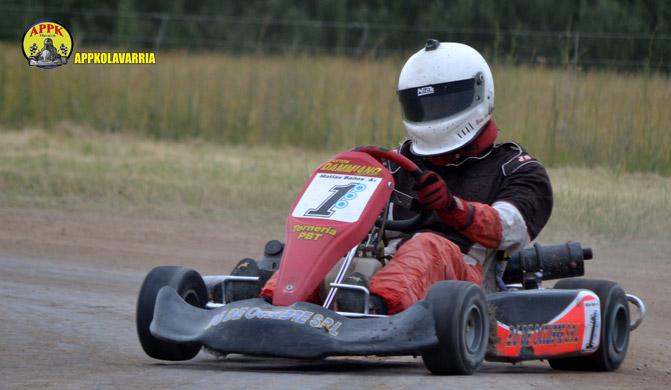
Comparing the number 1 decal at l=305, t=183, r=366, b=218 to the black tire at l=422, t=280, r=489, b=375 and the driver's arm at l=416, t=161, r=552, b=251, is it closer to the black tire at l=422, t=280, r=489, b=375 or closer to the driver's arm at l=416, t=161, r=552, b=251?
the driver's arm at l=416, t=161, r=552, b=251

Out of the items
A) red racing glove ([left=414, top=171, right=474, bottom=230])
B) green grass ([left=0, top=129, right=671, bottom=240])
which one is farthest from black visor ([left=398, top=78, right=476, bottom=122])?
green grass ([left=0, top=129, right=671, bottom=240])

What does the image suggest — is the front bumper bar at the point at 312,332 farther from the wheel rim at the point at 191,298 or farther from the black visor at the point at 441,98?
the black visor at the point at 441,98

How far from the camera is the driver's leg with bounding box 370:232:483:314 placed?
4699 millimetres

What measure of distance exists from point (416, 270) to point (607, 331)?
122 cm

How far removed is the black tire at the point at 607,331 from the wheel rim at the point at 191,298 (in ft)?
5.56

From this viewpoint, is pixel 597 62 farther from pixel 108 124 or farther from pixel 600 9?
pixel 108 124

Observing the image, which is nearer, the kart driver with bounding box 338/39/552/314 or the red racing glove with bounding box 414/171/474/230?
the red racing glove with bounding box 414/171/474/230

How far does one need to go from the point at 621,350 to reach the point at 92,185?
7.10 metres

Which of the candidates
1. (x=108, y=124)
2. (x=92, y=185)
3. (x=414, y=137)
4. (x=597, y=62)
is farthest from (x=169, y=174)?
(x=414, y=137)

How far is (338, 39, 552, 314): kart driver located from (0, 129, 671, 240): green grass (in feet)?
15.1

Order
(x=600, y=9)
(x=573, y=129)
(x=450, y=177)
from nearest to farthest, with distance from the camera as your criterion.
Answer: (x=450, y=177) < (x=573, y=129) < (x=600, y=9)

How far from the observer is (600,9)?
16.8 meters

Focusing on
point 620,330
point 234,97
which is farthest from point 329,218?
point 234,97

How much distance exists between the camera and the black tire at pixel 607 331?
552 cm
